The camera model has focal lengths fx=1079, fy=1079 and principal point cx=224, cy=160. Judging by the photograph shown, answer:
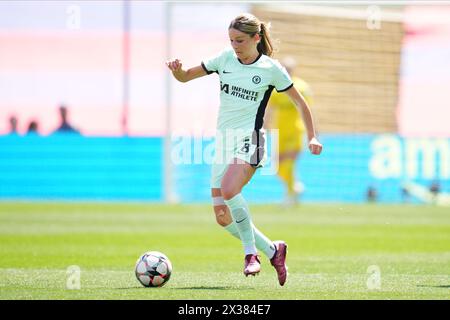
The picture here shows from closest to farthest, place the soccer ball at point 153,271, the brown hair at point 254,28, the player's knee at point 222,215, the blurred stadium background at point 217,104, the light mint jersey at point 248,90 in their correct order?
1. the soccer ball at point 153,271
2. the brown hair at point 254,28
3. the light mint jersey at point 248,90
4. the player's knee at point 222,215
5. the blurred stadium background at point 217,104

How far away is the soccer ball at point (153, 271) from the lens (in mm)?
8375

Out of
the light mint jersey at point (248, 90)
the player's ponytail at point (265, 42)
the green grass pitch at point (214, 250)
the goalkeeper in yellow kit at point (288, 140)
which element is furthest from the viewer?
the goalkeeper in yellow kit at point (288, 140)

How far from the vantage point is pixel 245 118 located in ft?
29.0

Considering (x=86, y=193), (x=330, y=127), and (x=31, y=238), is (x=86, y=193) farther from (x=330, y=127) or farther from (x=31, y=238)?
(x=31, y=238)

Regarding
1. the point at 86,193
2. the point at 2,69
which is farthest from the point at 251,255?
the point at 2,69

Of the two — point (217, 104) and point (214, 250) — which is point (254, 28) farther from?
point (217, 104)

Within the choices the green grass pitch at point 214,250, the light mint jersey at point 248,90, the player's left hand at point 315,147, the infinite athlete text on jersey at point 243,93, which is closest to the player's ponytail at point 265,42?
the light mint jersey at point 248,90

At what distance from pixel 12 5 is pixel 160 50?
7063 mm

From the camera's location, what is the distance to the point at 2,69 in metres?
29.9

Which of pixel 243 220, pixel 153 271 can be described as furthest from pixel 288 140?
pixel 153 271

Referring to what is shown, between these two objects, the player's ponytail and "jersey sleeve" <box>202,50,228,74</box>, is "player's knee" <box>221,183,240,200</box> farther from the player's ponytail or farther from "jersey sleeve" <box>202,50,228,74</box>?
the player's ponytail

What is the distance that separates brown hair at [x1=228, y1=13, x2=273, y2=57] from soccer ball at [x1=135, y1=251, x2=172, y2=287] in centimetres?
195

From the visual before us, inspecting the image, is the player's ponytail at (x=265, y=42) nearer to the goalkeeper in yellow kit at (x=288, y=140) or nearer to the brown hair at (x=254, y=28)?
the brown hair at (x=254, y=28)

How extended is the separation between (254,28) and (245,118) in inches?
29.0
